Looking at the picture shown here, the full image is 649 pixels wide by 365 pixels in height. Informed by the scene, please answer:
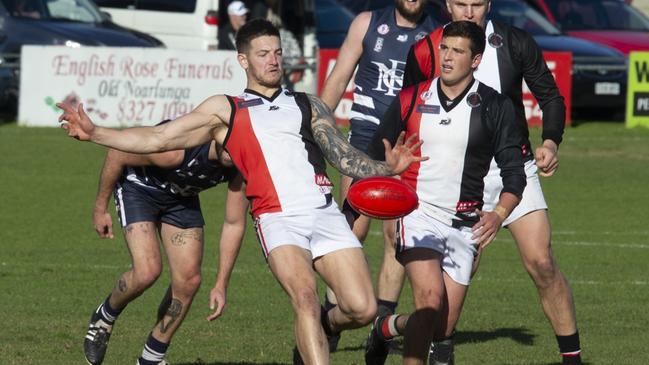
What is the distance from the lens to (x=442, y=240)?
327 inches

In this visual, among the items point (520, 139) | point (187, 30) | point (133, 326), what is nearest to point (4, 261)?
point (133, 326)

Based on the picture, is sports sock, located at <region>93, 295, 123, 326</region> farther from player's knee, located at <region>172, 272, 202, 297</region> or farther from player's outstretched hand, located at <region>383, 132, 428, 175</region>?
player's outstretched hand, located at <region>383, 132, 428, 175</region>

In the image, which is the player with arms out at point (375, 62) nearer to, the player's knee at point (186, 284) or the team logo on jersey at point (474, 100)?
the player's knee at point (186, 284)

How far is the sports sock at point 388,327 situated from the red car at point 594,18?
1758 centimetres

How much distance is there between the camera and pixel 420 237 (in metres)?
8.24

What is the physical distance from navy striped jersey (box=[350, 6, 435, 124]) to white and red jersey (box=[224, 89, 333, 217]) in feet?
7.61

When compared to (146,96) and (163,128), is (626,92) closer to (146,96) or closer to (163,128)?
(146,96)

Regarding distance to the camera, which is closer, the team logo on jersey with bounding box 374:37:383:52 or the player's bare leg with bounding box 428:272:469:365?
the player's bare leg with bounding box 428:272:469:365

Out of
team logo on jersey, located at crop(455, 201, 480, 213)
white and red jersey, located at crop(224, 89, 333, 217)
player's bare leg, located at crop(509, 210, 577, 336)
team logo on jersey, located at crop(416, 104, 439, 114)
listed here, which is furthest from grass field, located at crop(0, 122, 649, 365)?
team logo on jersey, located at crop(416, 104, 439, 114)

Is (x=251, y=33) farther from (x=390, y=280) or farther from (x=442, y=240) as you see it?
(x=390, y=280)

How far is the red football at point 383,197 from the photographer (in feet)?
25.5

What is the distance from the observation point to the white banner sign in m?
21.4

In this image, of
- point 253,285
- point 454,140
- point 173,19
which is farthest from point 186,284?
point 173,19

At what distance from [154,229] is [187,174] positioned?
49 centimetres
